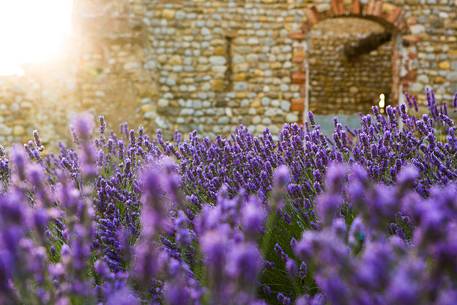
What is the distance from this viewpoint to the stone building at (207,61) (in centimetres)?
745

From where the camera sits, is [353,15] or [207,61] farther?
[353,15]

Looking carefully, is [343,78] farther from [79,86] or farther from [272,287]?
[272,287]

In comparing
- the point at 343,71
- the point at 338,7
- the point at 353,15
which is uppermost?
the point at 338,7

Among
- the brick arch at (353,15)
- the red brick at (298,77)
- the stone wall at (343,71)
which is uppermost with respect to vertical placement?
the brick arch at (353,15)

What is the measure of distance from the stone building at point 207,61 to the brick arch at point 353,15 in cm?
1

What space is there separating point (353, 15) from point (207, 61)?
2108 mm

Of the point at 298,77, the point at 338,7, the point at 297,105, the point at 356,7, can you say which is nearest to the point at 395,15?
the point at 356,7

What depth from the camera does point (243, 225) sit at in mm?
1502

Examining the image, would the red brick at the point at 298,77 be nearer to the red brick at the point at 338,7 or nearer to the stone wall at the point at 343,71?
the red brick at the point at 338,7

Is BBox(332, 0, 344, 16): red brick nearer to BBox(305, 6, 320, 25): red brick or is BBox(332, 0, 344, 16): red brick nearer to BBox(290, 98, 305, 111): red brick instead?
BBox(305, 6, 320, 25): red brick

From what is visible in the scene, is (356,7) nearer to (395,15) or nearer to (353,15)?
(353,15)

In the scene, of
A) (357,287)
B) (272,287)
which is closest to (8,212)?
(357,287)

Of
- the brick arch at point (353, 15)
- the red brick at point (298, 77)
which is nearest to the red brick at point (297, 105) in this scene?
the brick arch at point (353, 15)

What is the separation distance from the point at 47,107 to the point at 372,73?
7669 mm
